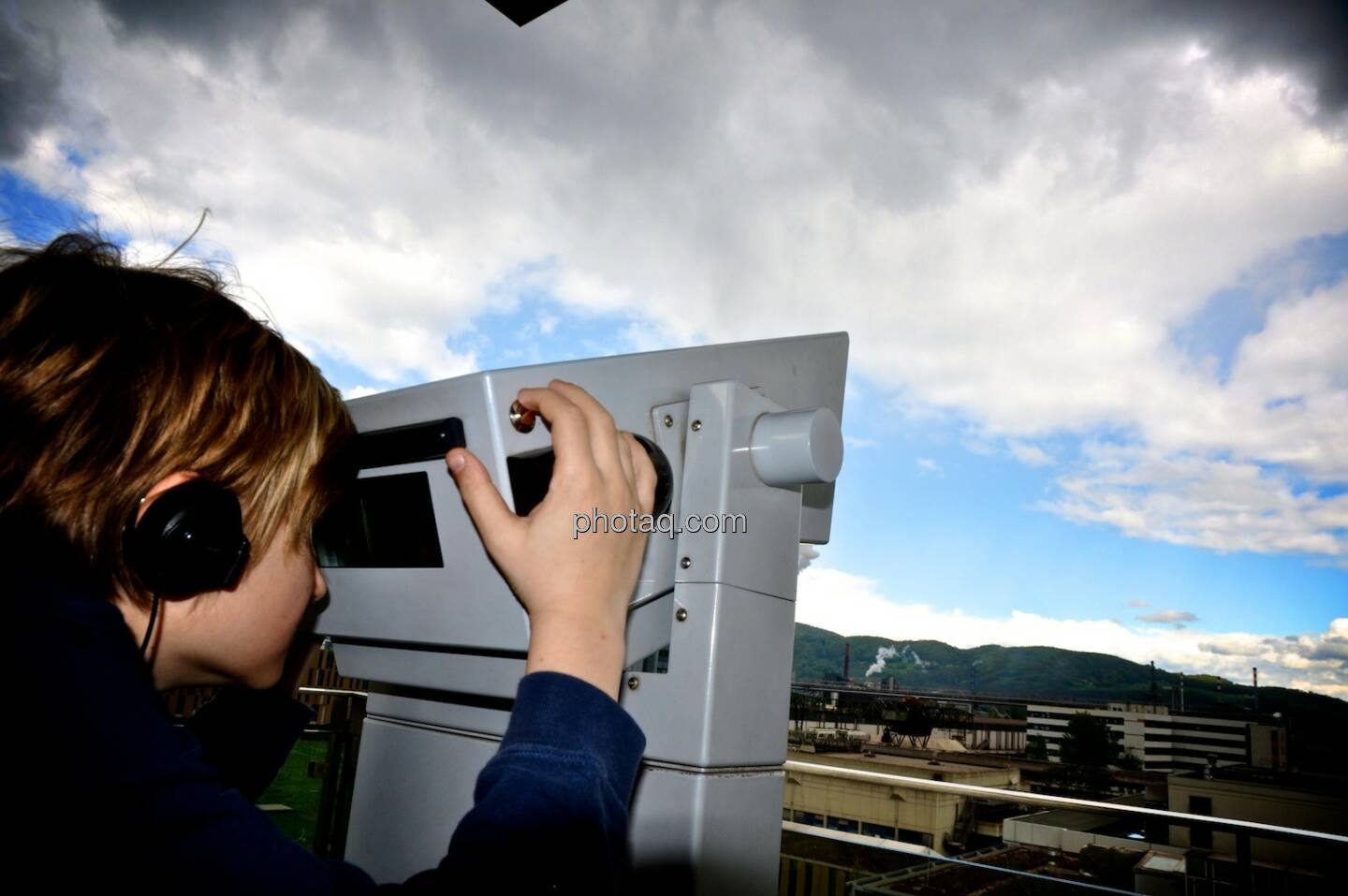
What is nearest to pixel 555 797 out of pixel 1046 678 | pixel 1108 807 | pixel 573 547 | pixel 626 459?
pixel 573 547

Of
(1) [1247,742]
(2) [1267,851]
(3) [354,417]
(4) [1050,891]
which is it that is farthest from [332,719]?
(1) [1247,742]

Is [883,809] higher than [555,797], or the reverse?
[555,797]

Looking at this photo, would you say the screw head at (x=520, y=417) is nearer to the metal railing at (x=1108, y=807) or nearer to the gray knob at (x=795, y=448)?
the gray knob at (x=795, y=448)

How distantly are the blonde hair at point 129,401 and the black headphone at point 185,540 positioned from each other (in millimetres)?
16

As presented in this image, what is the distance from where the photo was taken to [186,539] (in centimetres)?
50

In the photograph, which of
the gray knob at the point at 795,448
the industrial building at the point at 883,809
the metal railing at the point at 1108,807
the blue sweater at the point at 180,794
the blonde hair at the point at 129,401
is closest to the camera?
the blue sweater at the point at 180,794

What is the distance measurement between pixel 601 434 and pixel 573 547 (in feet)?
0.33

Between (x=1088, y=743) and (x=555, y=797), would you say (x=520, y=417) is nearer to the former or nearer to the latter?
(x=555, y=797)

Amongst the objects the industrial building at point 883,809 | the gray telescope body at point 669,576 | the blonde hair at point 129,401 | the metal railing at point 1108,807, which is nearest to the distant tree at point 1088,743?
the industrial building at point 883,809

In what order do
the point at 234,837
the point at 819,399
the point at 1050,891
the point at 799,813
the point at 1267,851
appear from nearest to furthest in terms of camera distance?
the point at 234,837
the point at 819,399
the point at 1267,851
the point at 1050,891
the point at 799,813

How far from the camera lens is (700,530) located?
2.37 ft

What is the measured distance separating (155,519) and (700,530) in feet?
1.44

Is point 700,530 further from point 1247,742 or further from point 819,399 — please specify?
point 1247,742

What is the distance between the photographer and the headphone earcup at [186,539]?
50 cm
